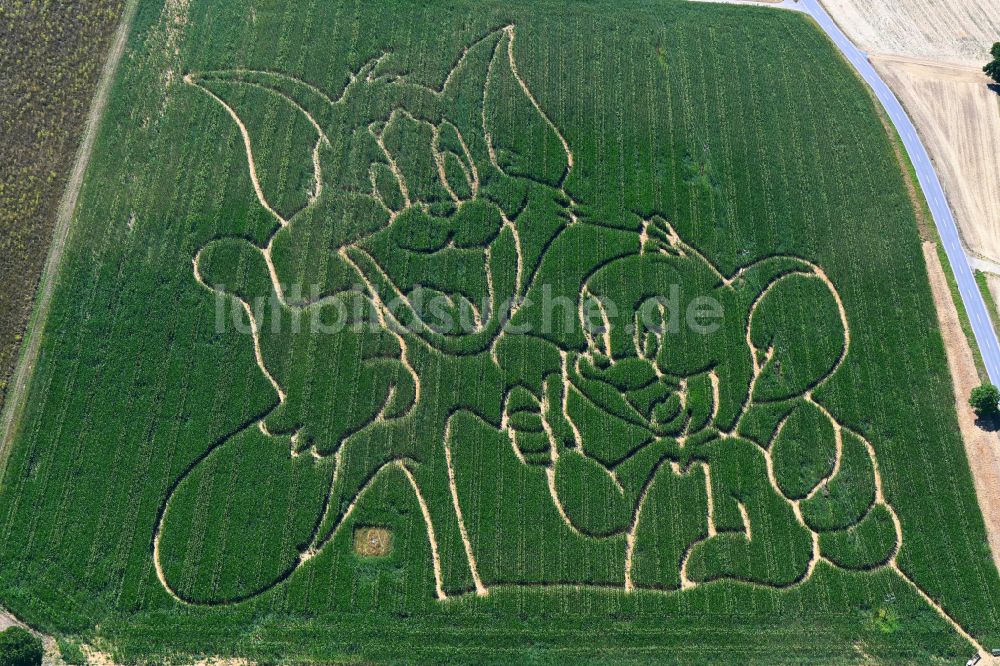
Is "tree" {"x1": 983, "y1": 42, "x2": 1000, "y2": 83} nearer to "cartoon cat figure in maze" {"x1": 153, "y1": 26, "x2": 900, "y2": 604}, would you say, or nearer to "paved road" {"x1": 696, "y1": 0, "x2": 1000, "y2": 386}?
"paved road" {"x1": 696, "y1": 0, "x2": 1000, "y2": 386}

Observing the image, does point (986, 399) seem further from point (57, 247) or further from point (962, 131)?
point (57, 247)

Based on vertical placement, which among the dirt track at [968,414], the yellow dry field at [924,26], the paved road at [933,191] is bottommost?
the dirt track at [968,414]

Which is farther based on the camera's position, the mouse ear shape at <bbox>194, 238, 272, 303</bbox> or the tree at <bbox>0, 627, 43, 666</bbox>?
the mouse ear shape at <bbox>194, 238, 272, 303</bbox>

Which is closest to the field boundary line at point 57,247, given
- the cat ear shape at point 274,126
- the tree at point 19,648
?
the cat ear shape at point 274,126

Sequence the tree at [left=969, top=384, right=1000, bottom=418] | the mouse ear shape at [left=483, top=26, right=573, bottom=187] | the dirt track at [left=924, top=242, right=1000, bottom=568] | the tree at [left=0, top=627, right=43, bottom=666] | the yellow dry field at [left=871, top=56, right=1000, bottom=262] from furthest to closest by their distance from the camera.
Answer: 1. the yellow dry field at [left=871, top=56, right=1000, bottom=262]
2. the mouse ear shape at [left=483, top=26, right=573, bottom=187]
3. the tree at [left=969, top=384, right=1000, bottom=418]
4. the dirt track at [left=924, top=242, right=1000, bottom=568]
5. the tree at [left=0, top=627, right=43, bottom=666]

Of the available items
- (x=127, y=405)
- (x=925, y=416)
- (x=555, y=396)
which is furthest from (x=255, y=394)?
(x=925, y=416)

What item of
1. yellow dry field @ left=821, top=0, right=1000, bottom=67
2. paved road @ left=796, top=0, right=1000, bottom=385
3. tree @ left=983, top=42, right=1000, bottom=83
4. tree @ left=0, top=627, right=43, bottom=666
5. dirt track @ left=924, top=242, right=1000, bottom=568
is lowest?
tree @ left=0, top=627, right=43, bottom=666

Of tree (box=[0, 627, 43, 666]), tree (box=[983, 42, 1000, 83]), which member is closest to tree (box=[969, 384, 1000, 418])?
tree (box=[983, 42, 1000, 83])

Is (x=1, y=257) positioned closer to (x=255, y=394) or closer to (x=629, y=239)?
(x=255, y=394)

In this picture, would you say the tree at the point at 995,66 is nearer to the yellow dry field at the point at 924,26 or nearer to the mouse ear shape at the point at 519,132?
the yellow dry field at the point at 924,26
